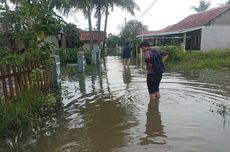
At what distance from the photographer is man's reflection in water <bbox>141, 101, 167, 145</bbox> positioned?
553 centimetres

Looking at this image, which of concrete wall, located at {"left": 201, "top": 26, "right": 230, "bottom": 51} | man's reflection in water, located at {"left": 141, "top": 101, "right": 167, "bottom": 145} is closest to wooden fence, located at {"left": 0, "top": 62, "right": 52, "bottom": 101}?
man's reflection in water, located at {"left": 141, "top": 101, "right": 167, "bottom": 145}

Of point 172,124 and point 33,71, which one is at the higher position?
point 33,71

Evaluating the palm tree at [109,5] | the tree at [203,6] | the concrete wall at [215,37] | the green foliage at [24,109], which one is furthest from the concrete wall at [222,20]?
the tree at [203,6]

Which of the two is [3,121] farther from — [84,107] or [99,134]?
[84,107]

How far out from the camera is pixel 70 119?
281 inches

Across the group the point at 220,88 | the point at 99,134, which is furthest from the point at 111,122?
the point at 220,88

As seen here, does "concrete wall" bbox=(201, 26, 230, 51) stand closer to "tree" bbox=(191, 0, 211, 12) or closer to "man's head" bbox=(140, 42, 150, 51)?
"man's head" bbox=(140, 42, 150, 51)

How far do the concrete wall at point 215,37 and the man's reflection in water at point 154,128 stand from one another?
21.3m

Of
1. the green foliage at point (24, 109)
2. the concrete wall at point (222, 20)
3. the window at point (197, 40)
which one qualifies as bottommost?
the green foliage at point (24, 109)

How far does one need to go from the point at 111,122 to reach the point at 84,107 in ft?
5.54

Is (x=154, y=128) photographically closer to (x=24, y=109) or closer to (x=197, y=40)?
(x=24, y=109)

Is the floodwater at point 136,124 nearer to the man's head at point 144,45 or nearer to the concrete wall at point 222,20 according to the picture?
the man's head at point 144,45

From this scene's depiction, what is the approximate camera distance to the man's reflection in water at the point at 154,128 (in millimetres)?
5525

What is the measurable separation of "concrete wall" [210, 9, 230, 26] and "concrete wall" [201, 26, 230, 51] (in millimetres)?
374
